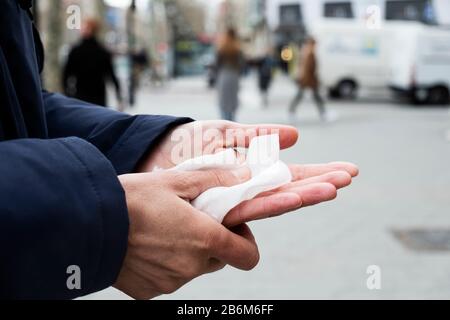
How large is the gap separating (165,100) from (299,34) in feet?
47.1

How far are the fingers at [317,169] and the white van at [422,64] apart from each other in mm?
16781

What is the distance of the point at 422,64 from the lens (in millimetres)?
17688

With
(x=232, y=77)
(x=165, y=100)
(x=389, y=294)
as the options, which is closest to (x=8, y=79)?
(x=389, y=294)

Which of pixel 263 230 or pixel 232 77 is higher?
pixel 232 77

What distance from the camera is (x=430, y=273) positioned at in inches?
162

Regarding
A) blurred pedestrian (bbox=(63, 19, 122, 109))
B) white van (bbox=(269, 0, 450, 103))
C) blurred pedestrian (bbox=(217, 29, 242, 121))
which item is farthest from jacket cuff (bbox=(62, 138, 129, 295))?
white van (bbox=(269, 0, 450, 103))

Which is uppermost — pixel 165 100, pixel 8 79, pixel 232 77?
pixel 8 79

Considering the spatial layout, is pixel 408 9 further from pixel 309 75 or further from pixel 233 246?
pixel 233 246

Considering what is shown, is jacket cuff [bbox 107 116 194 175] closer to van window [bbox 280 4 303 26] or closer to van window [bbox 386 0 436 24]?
van window [bbox 386 0 436 24]

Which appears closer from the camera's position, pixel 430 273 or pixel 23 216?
pixel 23 216

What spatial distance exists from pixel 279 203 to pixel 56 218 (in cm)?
36

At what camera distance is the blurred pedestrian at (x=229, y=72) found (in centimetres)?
954
